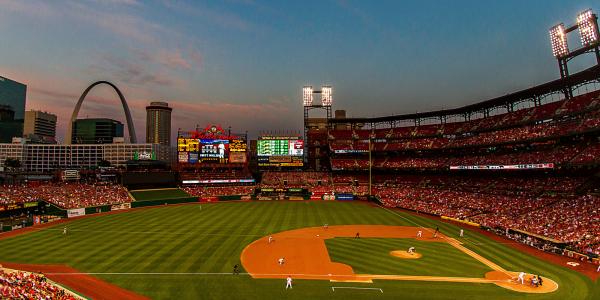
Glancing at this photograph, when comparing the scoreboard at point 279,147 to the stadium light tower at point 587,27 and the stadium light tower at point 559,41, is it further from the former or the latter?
the stadium light tower at point 587,27

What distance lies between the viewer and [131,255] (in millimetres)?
32062

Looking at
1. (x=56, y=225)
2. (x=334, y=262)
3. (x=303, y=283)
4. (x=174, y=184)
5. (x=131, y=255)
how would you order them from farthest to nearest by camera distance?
(x=174, y=184), (x=56, y=225), (x=131, y=255), (x=334, y=262), (x=303, y=283)

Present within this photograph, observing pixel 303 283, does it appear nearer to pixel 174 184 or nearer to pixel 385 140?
pixel 174 184

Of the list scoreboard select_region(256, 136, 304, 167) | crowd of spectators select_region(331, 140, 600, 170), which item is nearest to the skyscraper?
scoreboard select_region(256, 136, 304, 167)

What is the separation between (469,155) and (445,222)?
1068 inches

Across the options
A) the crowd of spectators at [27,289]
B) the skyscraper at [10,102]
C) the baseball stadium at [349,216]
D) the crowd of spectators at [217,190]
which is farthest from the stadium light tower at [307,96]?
the skyscraper at [10,102]

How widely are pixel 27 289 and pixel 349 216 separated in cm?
A: 4441

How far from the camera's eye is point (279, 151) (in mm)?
90375

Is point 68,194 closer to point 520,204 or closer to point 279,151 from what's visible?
point 279,151

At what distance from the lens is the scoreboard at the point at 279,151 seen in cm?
Answer: 9025

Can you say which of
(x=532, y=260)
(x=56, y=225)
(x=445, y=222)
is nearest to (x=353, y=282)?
(x=532, y=260)

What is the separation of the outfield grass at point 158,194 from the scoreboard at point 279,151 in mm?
22440

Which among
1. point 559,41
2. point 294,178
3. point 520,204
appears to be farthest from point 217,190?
point 559,41

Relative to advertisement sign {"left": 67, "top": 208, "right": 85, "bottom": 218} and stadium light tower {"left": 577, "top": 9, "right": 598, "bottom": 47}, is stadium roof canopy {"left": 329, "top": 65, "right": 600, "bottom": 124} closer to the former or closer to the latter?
stadium light tower {"left": 577, "top": 9, "right": 598, "bottom": 47}
